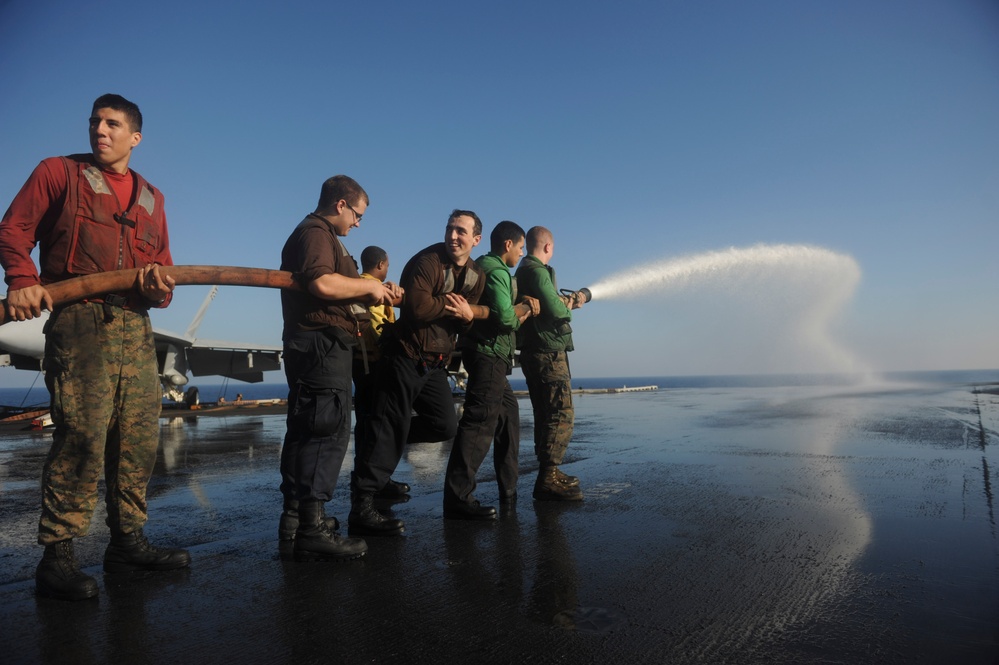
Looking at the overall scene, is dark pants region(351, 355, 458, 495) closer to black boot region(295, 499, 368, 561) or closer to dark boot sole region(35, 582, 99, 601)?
black boot region(295, 499, 368, 561)

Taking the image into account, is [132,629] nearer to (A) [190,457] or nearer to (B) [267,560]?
(B) [267,560]

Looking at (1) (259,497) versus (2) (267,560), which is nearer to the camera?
(2) (267,560)

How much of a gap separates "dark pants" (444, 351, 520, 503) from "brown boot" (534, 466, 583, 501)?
197 millimetres

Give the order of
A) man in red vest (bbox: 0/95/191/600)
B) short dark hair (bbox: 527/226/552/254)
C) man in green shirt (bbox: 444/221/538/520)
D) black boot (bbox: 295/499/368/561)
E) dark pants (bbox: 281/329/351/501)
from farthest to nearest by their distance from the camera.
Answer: short dark hair (bbox: 527/226/552/254), man in green shirt (bbox: 444/221/538/520), dark pants (bbox: 281/329/351/501), black boot (bbox: 295/499/368/561), man in red vest (bbox: 0/95/191/600)

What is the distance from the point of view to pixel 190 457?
24.7ft

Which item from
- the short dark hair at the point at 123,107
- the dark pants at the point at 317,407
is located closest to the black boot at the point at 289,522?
the dark pants at the point at 317,407

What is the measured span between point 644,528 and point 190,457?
241 inches

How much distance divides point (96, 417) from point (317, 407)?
0.95 meters

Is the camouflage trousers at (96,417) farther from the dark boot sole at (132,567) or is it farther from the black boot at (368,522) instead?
the black boot at (368,522)

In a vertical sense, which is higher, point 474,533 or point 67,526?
point 67,526

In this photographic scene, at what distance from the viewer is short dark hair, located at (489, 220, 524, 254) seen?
177 inches

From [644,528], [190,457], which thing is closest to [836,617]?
[644,528]

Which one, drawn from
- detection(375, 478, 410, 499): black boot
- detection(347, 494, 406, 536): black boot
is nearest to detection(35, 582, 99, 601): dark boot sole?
detection(347, 494, 406, 536): black boot

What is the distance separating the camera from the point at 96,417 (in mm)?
2680
